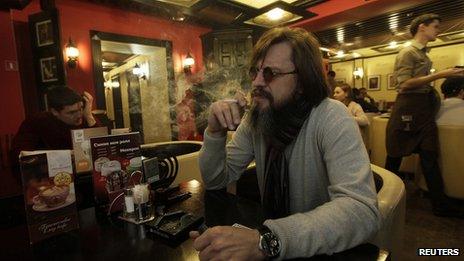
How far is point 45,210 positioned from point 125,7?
296cm

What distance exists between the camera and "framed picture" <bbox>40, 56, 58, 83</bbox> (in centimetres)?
258

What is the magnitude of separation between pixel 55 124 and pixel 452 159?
123 inches

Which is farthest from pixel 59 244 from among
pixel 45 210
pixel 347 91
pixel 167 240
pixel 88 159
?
pixel 347 91

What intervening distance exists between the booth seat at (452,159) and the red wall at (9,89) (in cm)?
413

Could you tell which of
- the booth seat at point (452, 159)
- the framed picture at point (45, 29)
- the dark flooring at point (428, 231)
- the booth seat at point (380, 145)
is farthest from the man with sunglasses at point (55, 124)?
the booth seat at point (380, 145)

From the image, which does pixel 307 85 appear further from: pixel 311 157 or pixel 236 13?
pixel 236 13

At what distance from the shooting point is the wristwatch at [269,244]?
575mm

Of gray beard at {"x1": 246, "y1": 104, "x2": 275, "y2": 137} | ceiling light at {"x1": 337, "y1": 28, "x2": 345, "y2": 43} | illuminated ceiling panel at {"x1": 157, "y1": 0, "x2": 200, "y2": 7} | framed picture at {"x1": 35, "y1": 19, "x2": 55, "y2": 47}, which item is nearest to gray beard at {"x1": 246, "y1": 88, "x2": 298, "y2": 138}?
gray beard at {"x1": 246, "y1": 104, "x2": 275, "y2": 137}

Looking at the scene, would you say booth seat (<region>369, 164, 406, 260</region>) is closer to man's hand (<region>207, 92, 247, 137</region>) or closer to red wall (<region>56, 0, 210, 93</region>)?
man's hand (<region>207, 92, 247, 137</region>)

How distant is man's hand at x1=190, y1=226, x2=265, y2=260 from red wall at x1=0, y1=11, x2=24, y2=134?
126 inches

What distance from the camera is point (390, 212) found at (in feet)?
2.86

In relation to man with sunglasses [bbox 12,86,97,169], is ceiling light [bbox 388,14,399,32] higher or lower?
higher

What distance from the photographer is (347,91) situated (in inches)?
138

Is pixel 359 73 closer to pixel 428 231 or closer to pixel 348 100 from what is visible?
pixel 348 100
